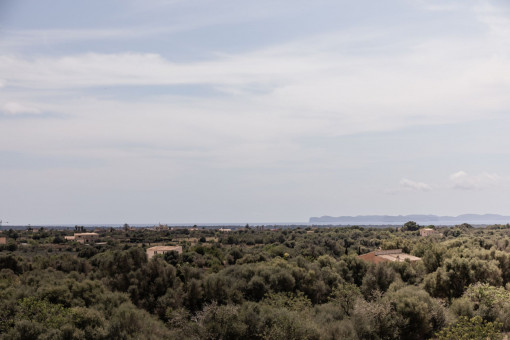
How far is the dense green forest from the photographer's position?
2561 centimetres

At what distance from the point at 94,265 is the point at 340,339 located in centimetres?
3587

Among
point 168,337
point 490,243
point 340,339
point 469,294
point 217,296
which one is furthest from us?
point 490,243

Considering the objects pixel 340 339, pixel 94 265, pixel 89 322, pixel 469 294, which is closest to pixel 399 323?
pixel 340 339

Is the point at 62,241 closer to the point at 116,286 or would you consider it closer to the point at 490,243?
the point at 116,286

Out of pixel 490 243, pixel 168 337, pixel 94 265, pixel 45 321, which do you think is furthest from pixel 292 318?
pixel 490 243

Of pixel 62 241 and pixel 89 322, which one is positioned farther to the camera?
pixel 62 241

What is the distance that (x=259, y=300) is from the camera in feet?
123

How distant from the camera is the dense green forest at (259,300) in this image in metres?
25.6

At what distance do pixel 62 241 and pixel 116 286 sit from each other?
64682mm

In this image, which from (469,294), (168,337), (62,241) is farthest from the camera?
(62,241)

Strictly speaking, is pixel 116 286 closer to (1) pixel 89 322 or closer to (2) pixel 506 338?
(1) pixel 89 322

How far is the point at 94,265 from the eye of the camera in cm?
5278

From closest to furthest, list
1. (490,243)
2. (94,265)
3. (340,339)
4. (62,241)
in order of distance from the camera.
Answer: (340,339)
(94,265)
(490,243)
(62,241)

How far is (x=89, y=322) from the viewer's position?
26.3 metres
